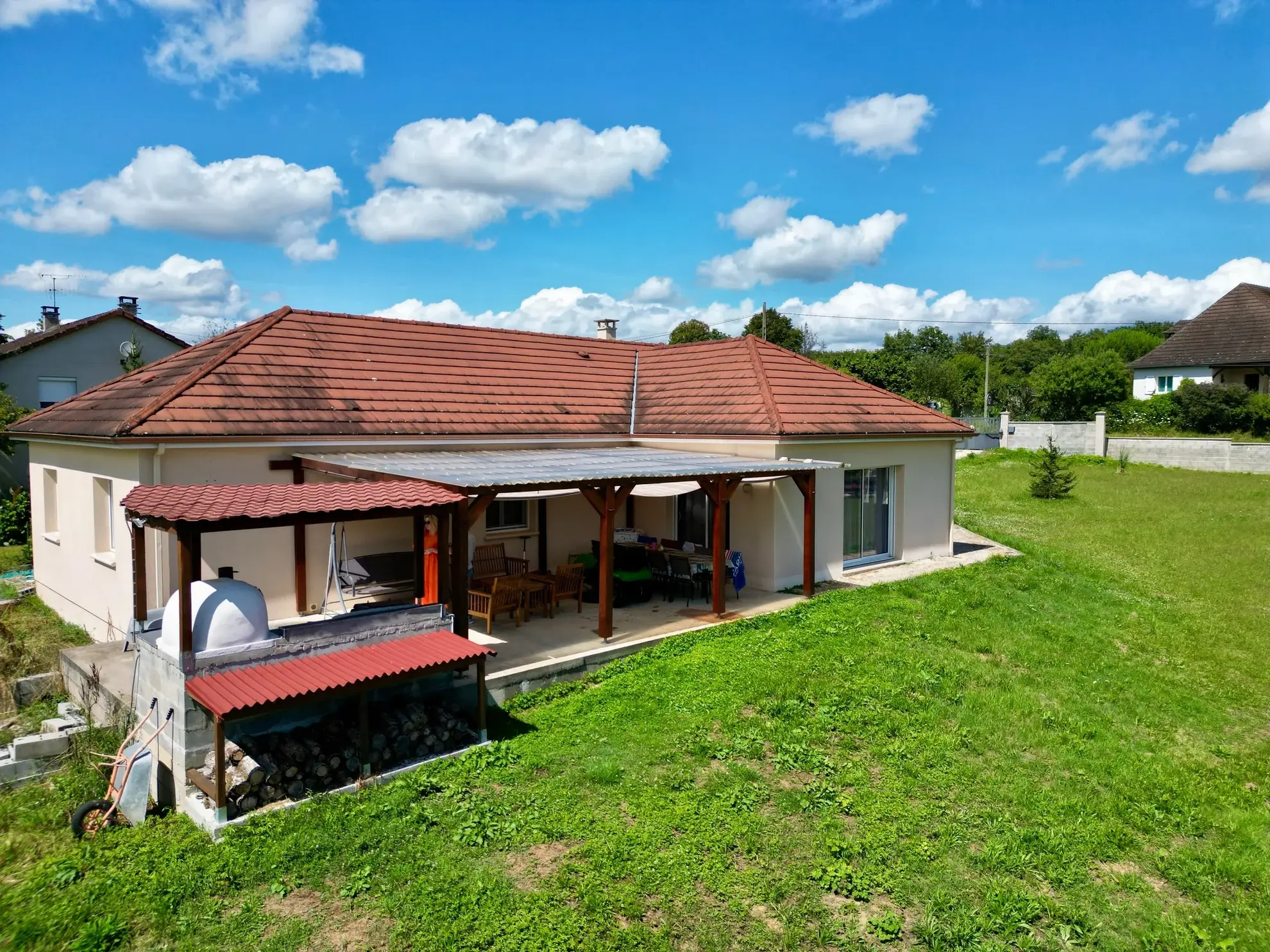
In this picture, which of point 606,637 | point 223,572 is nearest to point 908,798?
point 606,637

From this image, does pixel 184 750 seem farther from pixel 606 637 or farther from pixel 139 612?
pixel 606 637

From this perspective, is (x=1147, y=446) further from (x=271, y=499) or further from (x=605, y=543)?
(x=271, y=499)

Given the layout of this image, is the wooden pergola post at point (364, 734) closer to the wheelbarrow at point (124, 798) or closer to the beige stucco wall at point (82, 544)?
the wheelbarrow at point (124, 798)

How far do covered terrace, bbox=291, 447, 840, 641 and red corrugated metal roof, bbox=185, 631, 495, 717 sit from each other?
93cm

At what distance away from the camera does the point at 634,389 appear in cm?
2152

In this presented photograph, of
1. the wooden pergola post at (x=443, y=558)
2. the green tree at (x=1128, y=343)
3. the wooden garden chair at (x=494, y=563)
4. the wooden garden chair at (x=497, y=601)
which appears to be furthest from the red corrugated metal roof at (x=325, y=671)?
the green tree at (x=1128, y=343)

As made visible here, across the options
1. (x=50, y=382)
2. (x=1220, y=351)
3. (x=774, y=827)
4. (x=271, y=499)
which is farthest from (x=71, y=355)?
(x=1220, y=351)

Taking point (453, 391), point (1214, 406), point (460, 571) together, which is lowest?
point (460, 571)

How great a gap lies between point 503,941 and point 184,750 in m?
4.31

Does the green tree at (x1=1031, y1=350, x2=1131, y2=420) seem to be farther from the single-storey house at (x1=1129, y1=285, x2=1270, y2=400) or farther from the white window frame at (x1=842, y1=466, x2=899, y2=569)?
the white window frame at (x1=842, y1=466, x2=899, y2=569)

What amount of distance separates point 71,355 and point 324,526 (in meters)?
24.2

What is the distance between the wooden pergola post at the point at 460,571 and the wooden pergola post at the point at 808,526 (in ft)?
23.6

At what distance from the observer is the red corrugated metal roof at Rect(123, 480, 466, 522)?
8094 mm

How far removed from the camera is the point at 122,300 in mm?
34812
